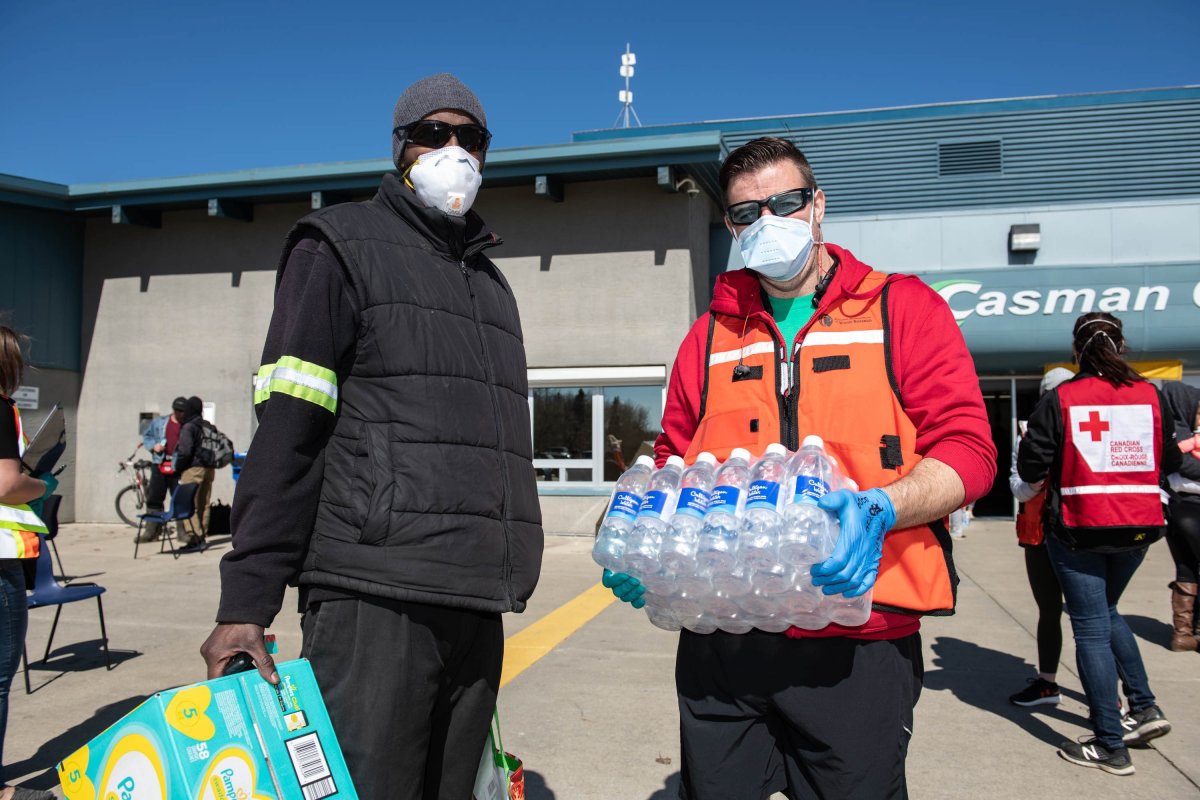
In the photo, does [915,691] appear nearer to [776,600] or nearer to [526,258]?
[776,600]

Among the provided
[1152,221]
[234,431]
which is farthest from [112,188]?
[1152,221]

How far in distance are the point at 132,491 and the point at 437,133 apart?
14754 mm

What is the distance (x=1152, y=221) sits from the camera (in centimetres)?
1370

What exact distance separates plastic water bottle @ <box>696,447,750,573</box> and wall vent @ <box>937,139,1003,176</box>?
47.0ft

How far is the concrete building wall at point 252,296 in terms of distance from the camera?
13.1 m

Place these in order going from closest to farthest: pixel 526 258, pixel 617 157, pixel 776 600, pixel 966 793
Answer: pixel 776 600 → pixel 966 793 → pixel 617 157 → pixel 526 258

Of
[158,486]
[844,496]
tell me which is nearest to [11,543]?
[844,496]

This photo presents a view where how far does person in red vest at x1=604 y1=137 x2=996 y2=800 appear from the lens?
193 cm

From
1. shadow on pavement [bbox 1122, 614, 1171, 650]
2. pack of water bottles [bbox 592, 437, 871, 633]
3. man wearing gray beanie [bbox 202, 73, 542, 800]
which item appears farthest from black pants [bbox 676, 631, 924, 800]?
shadow on pavement [bbox 1122, 614, 1171, 650]

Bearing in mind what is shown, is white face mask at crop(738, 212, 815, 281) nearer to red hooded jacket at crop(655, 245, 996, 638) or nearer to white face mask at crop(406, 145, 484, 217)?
red hooded jacket at crop(655, 245, 996, 638)

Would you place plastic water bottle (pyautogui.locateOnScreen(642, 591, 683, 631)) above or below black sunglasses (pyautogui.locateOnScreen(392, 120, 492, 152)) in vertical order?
below

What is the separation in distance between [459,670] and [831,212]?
1381 centimetres

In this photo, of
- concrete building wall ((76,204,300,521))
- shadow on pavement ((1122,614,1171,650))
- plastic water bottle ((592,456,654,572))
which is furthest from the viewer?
concrete building wall ((76,204,300,521))

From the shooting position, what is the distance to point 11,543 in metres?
3.57
